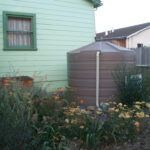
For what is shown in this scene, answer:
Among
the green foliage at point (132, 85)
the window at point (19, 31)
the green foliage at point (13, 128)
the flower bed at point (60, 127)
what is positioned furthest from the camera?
the window at point (19, 31)

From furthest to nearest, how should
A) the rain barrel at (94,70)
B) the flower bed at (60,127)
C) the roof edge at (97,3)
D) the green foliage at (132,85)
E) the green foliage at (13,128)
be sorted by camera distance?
the roof edge at (97,3) → the rain barrel at (94,70) → the green foliage at (132,85) → the flower bed at (60,127) → the green foliage at (13,128)

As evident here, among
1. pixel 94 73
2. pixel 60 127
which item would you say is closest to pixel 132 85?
pixel 94 73

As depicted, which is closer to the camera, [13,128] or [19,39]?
[13,128]

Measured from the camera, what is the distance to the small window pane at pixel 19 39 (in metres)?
6.95

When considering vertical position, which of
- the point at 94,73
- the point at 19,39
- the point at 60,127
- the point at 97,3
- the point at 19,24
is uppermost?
the point at 97,3

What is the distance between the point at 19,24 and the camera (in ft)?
23.4

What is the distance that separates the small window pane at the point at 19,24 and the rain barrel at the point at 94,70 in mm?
2300

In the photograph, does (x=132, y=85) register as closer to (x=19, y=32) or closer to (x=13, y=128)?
(x=13, y=128)

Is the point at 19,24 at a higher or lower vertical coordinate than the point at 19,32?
higher

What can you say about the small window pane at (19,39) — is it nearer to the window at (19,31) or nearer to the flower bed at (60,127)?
the window at (19,31)

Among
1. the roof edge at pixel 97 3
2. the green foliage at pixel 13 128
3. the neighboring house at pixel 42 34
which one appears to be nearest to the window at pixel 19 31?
the neighboring house at pixel 42 34

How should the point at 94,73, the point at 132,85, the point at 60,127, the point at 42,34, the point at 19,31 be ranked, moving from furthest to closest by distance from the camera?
the point at 42,34 → the point at 19,31 → the point at 94,73 → the point at 132,85 → the point at 60,127

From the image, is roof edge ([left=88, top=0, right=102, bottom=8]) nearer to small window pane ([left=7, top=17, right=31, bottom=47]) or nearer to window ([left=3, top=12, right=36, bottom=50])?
window ([left=3, top=12, right=36, bottom=50])

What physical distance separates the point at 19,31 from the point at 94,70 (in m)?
3.00
